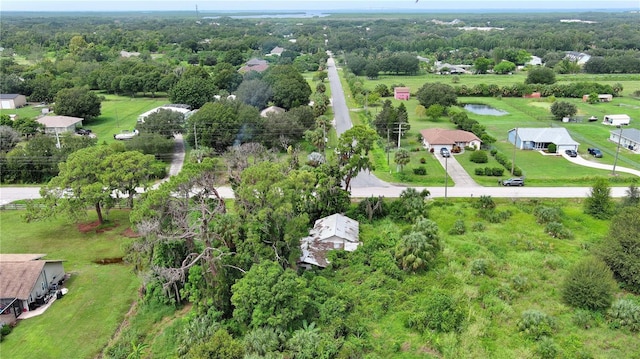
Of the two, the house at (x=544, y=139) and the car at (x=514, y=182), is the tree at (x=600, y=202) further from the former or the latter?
the house at (x=544, y=139)

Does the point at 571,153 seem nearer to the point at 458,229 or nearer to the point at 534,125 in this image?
the point at 534,125

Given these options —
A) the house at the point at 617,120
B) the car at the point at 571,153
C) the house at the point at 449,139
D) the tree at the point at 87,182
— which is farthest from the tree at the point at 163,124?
the house at the point at 617,120

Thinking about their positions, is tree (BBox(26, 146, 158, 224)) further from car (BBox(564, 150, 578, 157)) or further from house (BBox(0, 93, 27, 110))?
house (BBox(0, 93, 27, 110))

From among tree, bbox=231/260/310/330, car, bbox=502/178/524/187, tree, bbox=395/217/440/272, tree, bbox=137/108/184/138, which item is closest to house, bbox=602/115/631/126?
car, bbox=502/178/524/187

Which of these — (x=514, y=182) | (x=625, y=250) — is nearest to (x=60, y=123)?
(x=514, y=182)

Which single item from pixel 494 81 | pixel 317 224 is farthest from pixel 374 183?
pixel 494 81
